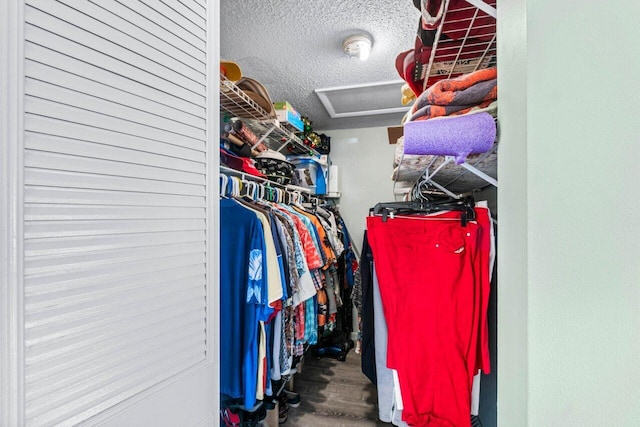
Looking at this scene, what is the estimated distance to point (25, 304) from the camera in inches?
19.0

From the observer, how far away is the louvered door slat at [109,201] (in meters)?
0.51

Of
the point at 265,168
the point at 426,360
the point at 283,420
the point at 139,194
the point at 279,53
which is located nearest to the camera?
the point at 139,194

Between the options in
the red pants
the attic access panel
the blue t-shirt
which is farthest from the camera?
the attic access panel

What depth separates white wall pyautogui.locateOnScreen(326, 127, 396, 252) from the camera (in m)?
3.21

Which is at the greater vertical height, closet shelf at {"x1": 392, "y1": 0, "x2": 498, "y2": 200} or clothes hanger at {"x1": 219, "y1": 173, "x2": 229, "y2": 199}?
closet shelf at {"x1": 392, "y1": 0, "x2": 498, "y2": 200}

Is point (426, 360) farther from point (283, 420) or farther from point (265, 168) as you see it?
point (265, 168)

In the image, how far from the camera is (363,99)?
2.42m

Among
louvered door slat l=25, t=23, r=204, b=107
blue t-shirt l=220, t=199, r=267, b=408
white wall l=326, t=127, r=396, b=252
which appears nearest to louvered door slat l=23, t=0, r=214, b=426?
louvered door slat l=25, t=23, r=204, b=107

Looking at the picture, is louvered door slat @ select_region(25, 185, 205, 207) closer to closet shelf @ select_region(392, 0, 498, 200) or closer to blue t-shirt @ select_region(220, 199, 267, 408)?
blue t-shirt @ select_region(220, 199, 267, 408)

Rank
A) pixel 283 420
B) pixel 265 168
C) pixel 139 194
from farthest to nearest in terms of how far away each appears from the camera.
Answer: pixel 265 168
pixel 283 420
pixel 139 194

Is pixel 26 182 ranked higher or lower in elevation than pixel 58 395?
higher

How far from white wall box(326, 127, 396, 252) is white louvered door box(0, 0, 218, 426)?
2.52 metres
